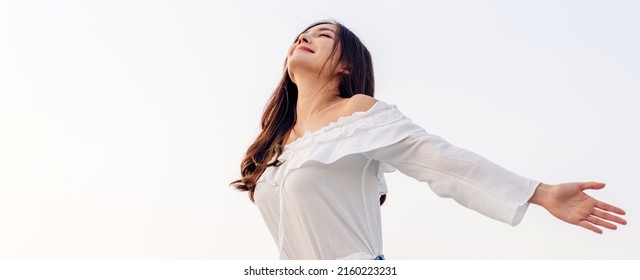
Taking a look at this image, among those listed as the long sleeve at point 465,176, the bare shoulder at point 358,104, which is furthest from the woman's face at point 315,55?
the long sleeve at point 465,176

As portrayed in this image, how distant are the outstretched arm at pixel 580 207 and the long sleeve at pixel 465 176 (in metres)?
0.11

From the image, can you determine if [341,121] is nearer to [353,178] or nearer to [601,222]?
[353,178]

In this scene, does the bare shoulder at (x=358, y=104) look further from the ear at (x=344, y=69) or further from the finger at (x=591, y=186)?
the finger at (x=591, y=186)

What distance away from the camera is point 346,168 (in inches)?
133

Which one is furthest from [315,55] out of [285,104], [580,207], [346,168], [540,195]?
[580,207]

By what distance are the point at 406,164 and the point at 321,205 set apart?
38 centimetres

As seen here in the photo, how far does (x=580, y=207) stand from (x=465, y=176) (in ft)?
1.44

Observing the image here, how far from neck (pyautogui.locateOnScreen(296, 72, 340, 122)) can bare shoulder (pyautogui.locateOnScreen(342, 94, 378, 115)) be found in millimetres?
210

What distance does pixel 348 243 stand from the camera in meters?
3.32

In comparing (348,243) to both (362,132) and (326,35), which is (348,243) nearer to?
(362,132)

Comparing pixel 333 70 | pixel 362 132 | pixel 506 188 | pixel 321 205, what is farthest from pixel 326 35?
pixel 506 188

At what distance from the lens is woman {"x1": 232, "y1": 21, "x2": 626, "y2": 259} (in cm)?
295

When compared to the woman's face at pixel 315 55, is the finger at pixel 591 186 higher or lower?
lower

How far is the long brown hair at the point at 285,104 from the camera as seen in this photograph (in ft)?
12.4
